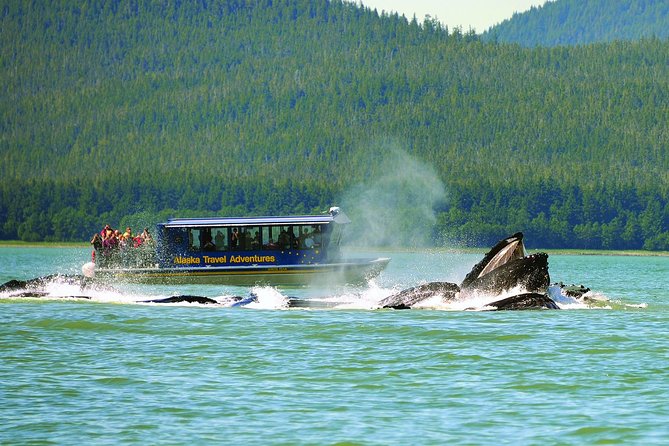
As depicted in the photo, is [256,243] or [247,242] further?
[247,242]

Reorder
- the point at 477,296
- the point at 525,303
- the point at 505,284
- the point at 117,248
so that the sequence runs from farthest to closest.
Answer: the point at 117,248 → the point at 477,296 → the point at 505,284 → the point at 525,303

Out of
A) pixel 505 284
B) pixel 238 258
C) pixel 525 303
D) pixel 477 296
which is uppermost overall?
pixel 238 258

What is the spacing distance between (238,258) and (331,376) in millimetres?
28610

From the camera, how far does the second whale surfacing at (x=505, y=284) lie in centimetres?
3931

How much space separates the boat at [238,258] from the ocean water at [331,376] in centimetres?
1322

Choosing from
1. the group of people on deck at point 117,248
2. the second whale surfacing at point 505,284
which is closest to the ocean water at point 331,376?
the second whale surfacing at point 505,284

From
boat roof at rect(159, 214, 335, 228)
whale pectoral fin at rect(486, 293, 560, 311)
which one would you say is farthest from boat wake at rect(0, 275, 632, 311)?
boat roof at rect(159, 214, 335, 228)

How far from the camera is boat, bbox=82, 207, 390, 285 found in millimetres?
54156

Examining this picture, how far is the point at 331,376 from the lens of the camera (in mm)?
26109

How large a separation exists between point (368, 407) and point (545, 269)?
18023 mm

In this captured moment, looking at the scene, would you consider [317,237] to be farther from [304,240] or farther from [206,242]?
[206,242]

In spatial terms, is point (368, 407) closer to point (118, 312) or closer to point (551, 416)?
point (551, 416)

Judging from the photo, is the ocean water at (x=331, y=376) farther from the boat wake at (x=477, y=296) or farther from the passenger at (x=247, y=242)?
the passenger at (x=247, y=242)

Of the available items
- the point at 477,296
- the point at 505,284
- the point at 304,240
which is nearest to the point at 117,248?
the point at 304,240
